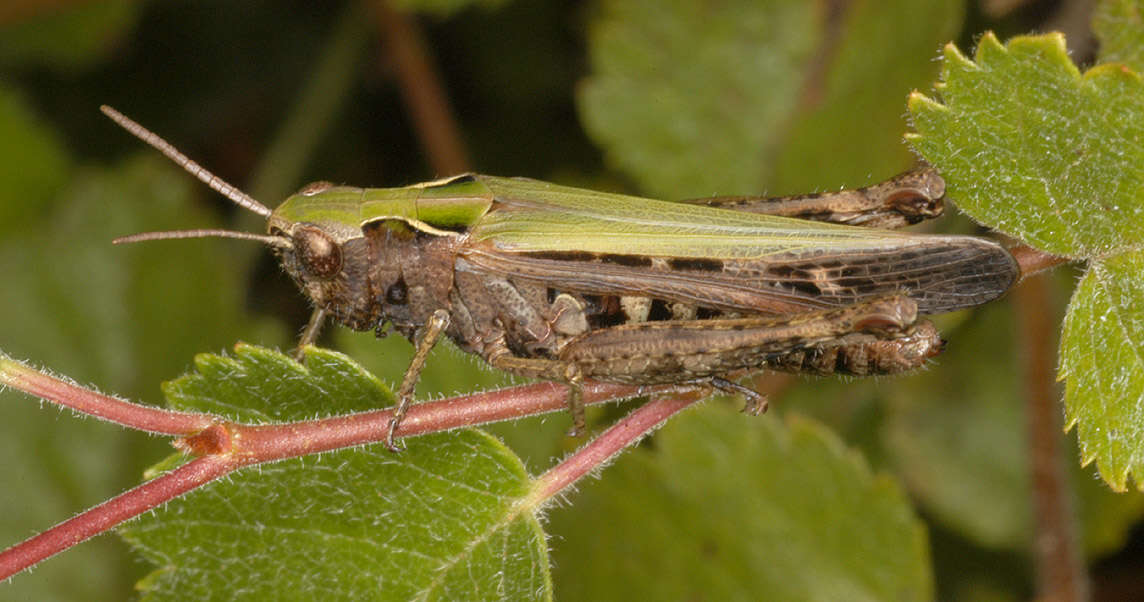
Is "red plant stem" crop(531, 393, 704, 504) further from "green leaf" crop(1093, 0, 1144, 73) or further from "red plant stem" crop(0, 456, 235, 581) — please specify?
"green leaf" crop(1093, 0, 1144, 73)

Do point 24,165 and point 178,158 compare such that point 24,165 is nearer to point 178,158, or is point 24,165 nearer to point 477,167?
point 477,167

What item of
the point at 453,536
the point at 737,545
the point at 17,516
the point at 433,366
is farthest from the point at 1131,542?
the point at 17,516

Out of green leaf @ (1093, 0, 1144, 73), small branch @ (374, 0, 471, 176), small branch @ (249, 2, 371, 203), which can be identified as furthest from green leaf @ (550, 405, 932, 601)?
small branch @ (249, 2, 371, 203)

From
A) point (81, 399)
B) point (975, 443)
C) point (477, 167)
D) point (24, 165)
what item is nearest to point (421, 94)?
point (477, 167)

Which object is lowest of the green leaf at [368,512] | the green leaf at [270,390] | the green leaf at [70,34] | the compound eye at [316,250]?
the green leaf at [368,512]

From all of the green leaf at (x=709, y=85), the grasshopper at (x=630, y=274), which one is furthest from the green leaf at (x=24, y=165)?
the grasshopper at (x=630, y=274)

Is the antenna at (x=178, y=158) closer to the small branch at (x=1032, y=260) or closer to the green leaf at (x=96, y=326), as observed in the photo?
the green leaf at (x=96, y=326)
